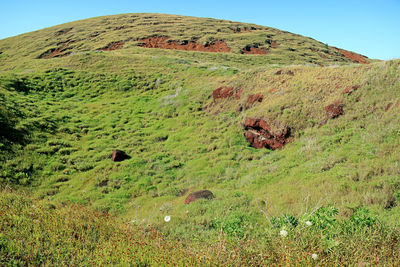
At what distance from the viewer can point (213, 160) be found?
11.8 m

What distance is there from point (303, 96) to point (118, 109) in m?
14.6

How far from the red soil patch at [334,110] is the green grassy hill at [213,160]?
74 mm

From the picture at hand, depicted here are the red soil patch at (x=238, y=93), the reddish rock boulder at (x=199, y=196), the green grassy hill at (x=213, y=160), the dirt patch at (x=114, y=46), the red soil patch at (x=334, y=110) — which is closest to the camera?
the green grassy hill at (x=213, y=160)

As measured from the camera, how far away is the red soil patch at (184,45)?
51875 millimetres

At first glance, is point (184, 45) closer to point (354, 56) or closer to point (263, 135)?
point (263, 135)

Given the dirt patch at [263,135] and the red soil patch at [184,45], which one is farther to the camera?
the red soil patch at [184,45]

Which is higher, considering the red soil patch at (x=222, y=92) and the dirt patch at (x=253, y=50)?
the dirt patch at (x=253, y=50)

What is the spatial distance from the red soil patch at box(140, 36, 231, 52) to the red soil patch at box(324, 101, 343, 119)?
42212 millimetres

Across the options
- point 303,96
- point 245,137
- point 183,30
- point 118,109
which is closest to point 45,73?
point 118,109

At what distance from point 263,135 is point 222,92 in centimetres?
664

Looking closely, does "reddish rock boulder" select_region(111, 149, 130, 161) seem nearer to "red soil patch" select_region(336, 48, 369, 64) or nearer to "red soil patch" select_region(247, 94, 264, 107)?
"red soil patch" select_region(247, 94, 264, 107)

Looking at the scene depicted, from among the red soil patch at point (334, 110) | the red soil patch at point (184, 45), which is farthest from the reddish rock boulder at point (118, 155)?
the red soil patch at point (184, 45)

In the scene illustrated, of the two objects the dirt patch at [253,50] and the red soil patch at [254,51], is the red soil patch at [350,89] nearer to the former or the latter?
the dirt patch at [253,50]

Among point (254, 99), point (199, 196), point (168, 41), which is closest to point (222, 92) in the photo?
point (254, 99)
